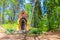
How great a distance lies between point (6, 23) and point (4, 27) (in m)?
0.26

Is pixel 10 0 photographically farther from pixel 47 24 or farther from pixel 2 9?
pixel 47 24

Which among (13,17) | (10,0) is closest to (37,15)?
(13,17)

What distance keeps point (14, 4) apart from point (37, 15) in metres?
0.96

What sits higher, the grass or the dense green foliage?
the dense green foliage

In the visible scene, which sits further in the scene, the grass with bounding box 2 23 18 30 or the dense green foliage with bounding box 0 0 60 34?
the grass with bounding box 2 23 18 30

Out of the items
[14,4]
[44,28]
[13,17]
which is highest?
[14,4]

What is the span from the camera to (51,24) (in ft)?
13.5

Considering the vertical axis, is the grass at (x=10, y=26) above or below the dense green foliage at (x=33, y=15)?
below

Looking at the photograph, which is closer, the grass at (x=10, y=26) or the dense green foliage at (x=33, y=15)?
the dense green foliage at (x=33, y=15)

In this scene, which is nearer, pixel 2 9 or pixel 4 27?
pixel 4 27

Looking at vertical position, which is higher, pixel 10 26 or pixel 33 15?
pixel 33 15

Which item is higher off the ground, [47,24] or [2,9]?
[2,9]

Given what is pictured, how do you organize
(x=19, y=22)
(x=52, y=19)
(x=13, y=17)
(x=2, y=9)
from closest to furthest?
(x=52, y=19), (x=19, y=22), (x=13, y=17), (x=2, y=9)

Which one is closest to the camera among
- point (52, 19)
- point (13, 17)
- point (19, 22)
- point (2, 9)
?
point (52, 19)
